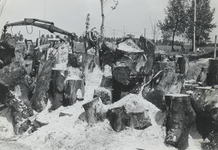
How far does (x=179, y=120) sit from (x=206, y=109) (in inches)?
22.6

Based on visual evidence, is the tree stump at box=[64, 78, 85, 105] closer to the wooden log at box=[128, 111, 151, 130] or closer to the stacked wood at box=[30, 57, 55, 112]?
the stacked wood at box=[30, 57, 55, 112]

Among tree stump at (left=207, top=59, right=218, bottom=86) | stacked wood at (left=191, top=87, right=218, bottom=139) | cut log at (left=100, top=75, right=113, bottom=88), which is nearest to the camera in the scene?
stacked wood at (left=191, top=87, right=218, bottom=139)

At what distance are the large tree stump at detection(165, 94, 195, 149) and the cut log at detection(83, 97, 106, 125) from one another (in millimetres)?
1557

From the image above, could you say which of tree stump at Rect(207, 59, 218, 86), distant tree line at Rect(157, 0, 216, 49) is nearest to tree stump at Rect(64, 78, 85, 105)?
tree stump at Rect(207, 59, 218, 86)

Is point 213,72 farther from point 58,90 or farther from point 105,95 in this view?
point 58,90

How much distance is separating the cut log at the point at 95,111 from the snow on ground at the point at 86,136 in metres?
0.12

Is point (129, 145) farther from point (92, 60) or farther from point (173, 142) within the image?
point (92, 60)

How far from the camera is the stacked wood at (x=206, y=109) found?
4898 millimetres

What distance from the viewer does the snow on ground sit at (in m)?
5.08

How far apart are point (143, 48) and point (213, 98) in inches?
119

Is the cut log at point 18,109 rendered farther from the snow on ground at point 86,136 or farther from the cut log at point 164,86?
the cut log at point 164,86

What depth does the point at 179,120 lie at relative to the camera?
16.4 feet

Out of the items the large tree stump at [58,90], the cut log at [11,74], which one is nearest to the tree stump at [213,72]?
the large tree stump at [58,90]

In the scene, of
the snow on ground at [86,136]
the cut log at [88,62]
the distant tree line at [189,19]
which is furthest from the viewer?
the distant tree line at [189,19]
